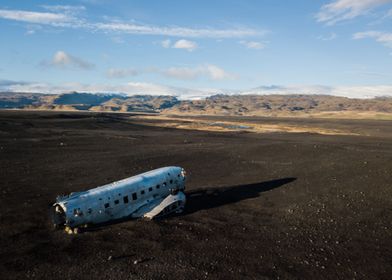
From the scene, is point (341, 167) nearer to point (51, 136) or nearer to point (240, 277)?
point (240, 277)

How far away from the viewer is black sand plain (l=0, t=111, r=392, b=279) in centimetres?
2256

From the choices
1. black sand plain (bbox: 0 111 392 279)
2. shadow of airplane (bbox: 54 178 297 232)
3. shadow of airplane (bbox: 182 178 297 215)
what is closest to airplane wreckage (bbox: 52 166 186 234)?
black sand plain (bbox: 0 111 392 279)

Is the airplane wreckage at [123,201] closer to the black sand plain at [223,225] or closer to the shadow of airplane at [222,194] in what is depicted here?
the black sand plain at [223,225]

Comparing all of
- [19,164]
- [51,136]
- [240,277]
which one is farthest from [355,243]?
[51,136]

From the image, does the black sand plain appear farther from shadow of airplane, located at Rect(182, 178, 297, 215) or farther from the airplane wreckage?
the airplane wreckage

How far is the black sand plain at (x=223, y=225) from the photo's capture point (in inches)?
888

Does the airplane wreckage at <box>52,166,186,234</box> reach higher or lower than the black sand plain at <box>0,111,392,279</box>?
higher

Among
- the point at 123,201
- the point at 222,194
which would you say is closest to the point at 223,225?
the point at 123,201

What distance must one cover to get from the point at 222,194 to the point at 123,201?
12.7m

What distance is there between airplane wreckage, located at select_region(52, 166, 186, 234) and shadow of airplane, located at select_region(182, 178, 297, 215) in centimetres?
229

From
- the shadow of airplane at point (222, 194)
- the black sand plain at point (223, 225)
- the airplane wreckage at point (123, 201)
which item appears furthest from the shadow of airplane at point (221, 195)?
the airplane wreckage at point (123, 201)

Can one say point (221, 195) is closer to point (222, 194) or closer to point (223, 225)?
point (222, 194)

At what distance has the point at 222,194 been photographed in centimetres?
3831

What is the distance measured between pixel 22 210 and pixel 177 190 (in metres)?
14.0
